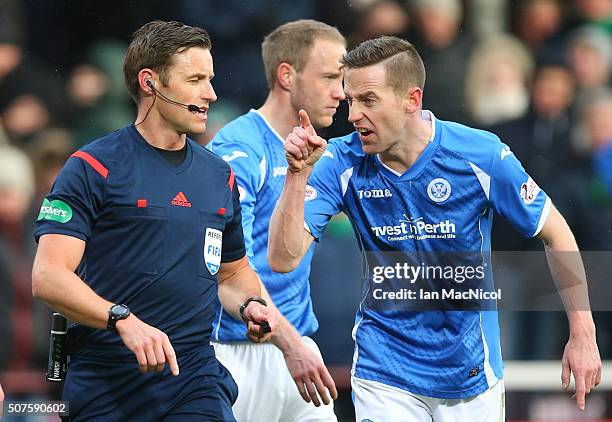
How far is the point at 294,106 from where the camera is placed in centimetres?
614

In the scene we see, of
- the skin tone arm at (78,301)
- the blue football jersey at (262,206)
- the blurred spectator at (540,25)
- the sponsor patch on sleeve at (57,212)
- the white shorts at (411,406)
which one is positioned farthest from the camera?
the blurred spectator at (540,25)

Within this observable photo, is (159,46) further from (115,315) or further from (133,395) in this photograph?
(133,395)

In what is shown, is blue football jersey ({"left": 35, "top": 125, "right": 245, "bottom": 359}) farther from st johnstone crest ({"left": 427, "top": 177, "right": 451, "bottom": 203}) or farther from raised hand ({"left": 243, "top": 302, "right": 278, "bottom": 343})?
st johnstone crest ({"left": 427, "top": 177, "right": 451, "bottom": 203})

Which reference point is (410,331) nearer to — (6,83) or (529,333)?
(529,333)

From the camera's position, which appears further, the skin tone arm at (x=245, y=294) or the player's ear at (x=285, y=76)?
the player's ear at (x=285, y=76)

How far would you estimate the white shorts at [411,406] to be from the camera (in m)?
5.01

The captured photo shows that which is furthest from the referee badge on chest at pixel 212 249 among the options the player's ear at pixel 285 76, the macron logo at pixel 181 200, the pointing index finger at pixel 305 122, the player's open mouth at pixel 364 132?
the player's ear at pixel 285 76

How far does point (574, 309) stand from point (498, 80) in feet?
12.9

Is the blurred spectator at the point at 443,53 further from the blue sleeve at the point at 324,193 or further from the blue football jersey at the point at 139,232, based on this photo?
the blue football jersey at the point at 139,232

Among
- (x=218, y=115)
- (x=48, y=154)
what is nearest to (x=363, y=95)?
(x=218, y=115)

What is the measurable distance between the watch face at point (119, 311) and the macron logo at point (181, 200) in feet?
1.78

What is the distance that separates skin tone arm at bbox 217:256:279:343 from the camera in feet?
15.1

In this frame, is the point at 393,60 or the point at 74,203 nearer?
the point at 74,203

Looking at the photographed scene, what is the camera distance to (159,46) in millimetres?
4691
